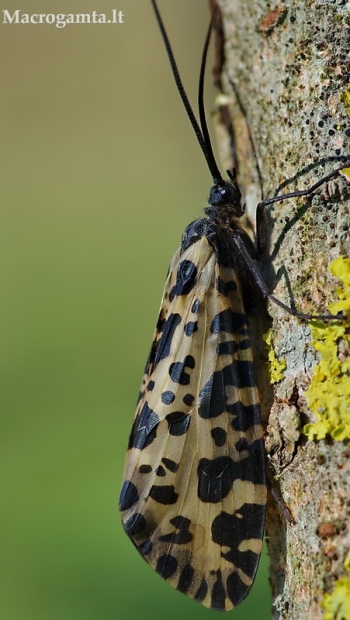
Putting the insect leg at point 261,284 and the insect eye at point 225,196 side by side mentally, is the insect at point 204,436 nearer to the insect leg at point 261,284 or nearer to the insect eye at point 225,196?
the insect leg at point 261,284

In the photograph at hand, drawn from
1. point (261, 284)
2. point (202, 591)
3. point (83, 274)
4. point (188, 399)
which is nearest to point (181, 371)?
point (188, 399)

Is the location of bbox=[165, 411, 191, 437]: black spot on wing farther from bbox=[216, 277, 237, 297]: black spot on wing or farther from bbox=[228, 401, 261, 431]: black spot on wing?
bbox=[216, 277, 237, 297]: black spot on wing

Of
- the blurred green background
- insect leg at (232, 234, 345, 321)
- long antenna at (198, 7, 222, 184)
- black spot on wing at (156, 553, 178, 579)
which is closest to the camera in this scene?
insect leg at (232, 234, 345, 321)

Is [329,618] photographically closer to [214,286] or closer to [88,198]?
[214,286]

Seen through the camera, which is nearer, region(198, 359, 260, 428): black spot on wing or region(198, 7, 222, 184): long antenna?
region(198, 359, 260, 428): black spot on wing

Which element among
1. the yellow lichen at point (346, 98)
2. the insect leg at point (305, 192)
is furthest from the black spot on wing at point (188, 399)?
the yellow lichen at point (346, 98)

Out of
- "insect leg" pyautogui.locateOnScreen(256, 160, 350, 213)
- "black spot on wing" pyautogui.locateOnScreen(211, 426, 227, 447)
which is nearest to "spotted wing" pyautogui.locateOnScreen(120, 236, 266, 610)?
"black spot on wing" pyautogui.locateOnScreen(211, 426, 227, 447)

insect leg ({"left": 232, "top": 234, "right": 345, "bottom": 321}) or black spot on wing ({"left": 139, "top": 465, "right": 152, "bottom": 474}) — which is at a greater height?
insect leg ({"left": 232, "top": 234, "right": 345, "bottom": 321})
